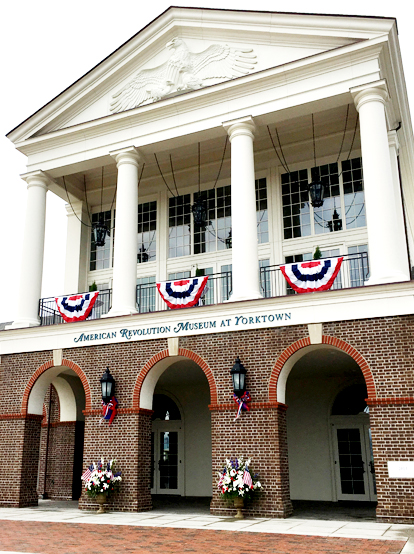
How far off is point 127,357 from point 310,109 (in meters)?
8.63

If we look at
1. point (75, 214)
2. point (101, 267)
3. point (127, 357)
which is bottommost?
point (127, 357)

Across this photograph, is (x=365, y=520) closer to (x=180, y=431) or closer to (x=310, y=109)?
(x=180, y=431)

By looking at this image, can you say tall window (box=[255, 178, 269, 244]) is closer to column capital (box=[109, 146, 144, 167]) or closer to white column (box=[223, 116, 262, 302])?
white column (box=[223, 116, 262, 302])

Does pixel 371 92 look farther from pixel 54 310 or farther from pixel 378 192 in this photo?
pixel 54 310

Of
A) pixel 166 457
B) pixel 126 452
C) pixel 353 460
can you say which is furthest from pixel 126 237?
pixel 353 460

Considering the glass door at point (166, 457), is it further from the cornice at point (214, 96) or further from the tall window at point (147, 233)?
the cornice at point (214, 96)

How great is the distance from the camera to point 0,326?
26.3 meters

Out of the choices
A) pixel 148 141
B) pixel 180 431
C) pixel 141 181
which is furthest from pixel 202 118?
pixel 180 431

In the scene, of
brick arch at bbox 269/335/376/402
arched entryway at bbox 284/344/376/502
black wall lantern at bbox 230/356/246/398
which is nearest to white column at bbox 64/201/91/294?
arched entryway at bbox 284/344/376/502

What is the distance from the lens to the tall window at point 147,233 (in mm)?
21047

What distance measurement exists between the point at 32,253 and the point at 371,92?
11.3 meters

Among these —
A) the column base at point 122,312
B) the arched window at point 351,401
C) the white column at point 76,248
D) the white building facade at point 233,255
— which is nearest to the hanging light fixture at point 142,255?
the white building facade at point 233,255

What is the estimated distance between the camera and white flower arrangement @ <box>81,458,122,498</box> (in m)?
14.8

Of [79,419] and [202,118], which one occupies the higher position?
[202,118]
